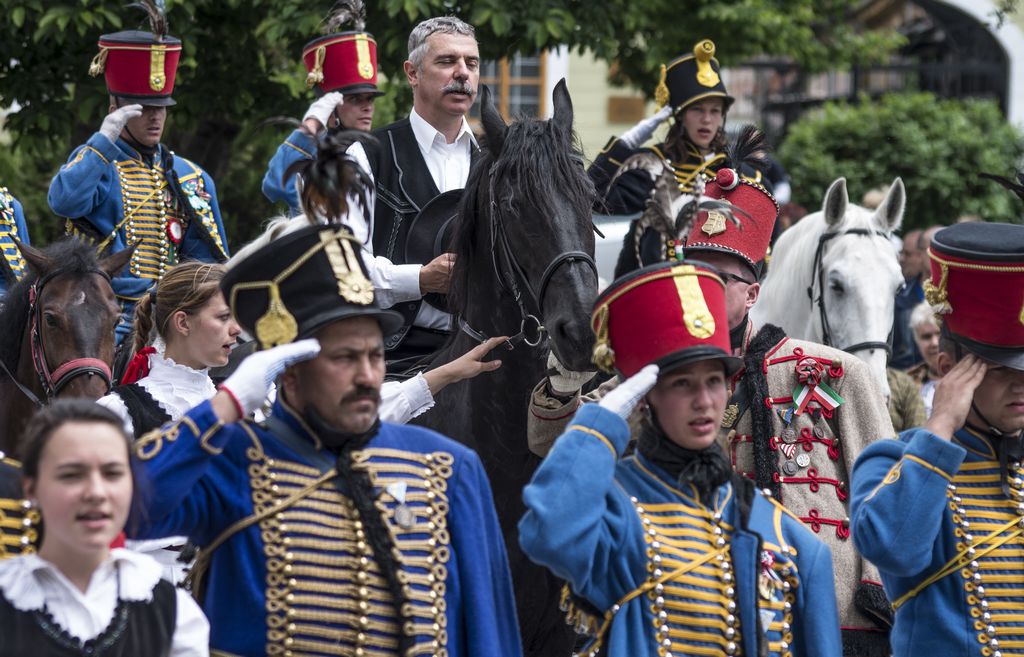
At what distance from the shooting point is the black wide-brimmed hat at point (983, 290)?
214 inches

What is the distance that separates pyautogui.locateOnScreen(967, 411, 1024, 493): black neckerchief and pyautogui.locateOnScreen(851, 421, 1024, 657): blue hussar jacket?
0.06ft

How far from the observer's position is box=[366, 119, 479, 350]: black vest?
7469 mm

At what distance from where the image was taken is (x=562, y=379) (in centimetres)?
618

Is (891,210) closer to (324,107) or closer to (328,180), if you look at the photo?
(324,107)

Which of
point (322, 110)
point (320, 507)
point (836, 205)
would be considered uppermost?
point (322, 110)

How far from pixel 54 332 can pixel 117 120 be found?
2038mm

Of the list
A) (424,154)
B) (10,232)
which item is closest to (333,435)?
(424,154)

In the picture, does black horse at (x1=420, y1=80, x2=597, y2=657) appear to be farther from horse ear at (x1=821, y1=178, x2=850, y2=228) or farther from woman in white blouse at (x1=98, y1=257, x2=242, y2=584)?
horse ear at (x1=821, y1=178, x2=850, y2=228)

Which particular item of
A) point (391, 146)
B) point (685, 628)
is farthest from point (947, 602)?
point (391, 146)

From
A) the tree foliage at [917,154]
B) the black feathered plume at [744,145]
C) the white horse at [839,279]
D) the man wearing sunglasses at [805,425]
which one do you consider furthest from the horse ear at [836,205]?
the tree foliage at [917,154]

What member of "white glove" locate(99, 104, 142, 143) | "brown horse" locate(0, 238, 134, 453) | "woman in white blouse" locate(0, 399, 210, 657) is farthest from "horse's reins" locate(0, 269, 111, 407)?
"woman in white blouse" locate(0, 399, 210, 657)

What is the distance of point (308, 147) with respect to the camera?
9898mm

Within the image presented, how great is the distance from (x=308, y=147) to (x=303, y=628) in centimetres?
554

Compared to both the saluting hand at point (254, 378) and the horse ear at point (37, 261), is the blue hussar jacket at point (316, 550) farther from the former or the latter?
the horse ear at point (37, 261)
